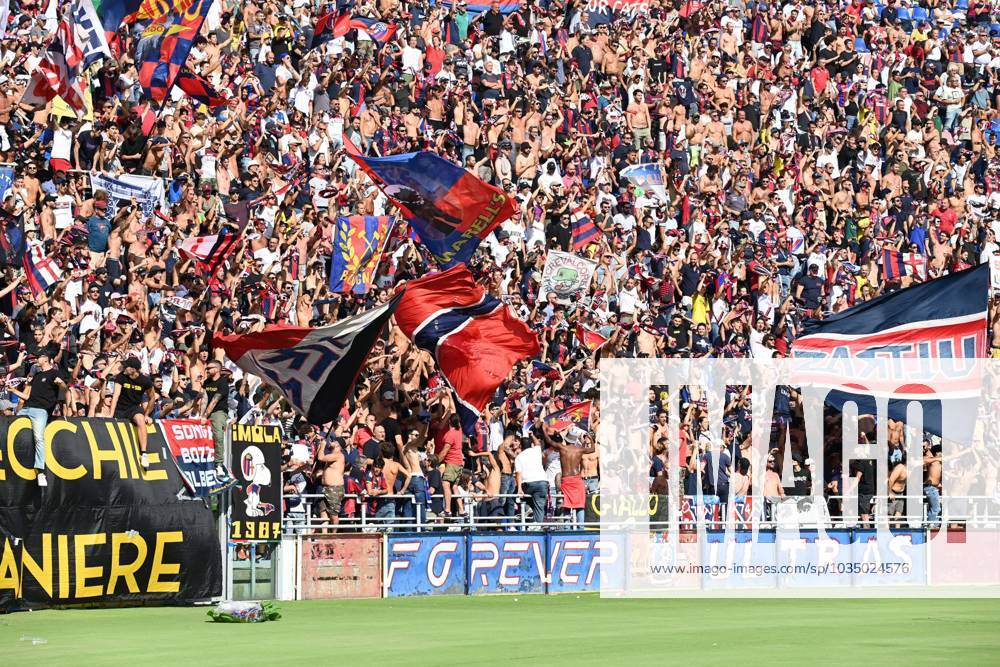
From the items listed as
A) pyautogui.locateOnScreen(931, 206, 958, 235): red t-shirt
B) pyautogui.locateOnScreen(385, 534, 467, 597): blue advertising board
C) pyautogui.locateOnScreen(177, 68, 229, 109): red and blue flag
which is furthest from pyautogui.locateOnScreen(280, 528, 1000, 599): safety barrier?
pyautogui.locateOnScreen(931, 206, 958, 235): red t-shirt

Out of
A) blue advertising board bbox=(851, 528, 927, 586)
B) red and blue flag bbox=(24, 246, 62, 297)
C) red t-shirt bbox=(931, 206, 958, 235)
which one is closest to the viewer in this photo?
red and blue flag bbox=(24, 246, 62, 297)

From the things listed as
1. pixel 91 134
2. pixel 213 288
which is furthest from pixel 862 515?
pixel 91 134

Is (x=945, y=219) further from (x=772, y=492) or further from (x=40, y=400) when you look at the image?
(x=40, y=400)

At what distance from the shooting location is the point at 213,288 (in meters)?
25.1

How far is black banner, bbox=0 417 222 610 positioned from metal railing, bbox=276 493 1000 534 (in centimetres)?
193

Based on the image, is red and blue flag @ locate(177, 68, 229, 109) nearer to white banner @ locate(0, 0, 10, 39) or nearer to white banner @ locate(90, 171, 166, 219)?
white banner @ locate(90, 171, 166, 219)

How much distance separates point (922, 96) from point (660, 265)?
38.0 feet

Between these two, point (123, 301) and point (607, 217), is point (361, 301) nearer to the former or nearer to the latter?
point (123, 301)

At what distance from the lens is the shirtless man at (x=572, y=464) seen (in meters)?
26.9

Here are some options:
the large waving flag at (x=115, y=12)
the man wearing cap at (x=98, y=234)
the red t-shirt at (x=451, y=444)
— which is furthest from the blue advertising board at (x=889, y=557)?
the large waving flag at (x=115, y=12)

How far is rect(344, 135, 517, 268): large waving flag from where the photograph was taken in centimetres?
2531

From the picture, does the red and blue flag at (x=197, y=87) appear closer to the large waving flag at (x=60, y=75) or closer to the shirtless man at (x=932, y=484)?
the large waving flag at (x=60, y=75)

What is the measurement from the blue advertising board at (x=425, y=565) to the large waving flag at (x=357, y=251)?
3.66 metres

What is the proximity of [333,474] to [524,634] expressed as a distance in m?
6.87
